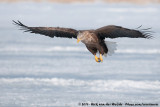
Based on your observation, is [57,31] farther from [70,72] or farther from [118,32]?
[70,72]

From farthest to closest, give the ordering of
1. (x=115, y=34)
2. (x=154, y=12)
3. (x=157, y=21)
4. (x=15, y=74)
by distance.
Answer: (x=154, y=12)
(x=157, y=21)
(x=15, y=74)
(x=115, y=34)

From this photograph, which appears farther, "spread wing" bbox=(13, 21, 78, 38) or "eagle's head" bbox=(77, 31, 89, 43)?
"spread wing" bbox=(13, 21, 78, 38)

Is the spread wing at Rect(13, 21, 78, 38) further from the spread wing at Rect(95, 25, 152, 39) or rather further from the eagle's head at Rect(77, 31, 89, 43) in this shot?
the spread wing at Rect(95, 25, 152, 39)

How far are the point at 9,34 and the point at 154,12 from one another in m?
7.12

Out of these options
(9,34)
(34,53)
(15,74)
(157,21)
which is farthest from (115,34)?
(157,21)

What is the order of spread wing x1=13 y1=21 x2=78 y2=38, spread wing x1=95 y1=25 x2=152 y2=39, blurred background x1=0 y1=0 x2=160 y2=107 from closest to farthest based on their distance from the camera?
1. blurred background x1=0 y1=0 x2=160 y2=107
2. spread wing x1=95 y1=25 x2=152 y2=39
3. spread wing x1=13 y1=21 x2=78 y2=38

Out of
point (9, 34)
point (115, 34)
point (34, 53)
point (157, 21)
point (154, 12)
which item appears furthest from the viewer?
point (154, 12)

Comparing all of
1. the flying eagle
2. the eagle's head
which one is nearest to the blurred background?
the flying eagle

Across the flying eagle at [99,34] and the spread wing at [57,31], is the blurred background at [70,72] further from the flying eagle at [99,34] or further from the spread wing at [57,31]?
the spread wing at [57,31]

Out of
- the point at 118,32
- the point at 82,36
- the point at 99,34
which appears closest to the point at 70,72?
the point at 99,34

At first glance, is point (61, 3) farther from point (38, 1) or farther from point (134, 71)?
point (134, 71)

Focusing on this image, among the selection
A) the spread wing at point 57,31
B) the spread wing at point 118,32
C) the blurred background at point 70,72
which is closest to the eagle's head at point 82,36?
the spread wing at point 118,32

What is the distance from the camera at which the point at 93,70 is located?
847 cm

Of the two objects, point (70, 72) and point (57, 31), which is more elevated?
point (57, 31)
